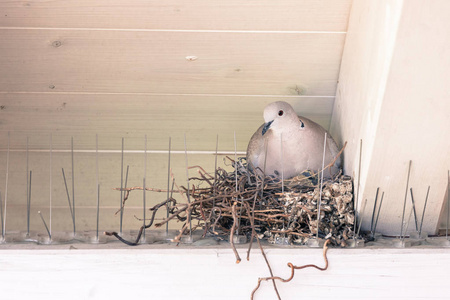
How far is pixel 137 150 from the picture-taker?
7.25 feet

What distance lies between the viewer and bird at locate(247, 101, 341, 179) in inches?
75.5

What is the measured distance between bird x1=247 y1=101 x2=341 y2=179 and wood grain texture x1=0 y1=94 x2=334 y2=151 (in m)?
0.11

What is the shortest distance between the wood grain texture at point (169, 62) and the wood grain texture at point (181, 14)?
34 mm

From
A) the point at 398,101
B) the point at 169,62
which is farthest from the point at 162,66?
the point at 398,101

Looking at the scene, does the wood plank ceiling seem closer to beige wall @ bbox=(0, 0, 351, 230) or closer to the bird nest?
beige wall @ bbox=(0, 0, 351, 230)

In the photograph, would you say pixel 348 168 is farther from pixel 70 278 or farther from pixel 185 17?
pixel 70 278

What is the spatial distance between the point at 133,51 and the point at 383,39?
79 centimetres

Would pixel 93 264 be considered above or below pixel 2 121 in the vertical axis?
below

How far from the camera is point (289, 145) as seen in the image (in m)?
1.99

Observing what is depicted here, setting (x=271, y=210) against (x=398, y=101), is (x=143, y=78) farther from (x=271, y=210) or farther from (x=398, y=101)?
(x=398, y=101)

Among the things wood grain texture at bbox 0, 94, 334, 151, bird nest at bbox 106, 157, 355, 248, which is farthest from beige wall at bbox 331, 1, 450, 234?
wood grain texture at bbox 0, 94, 334, 151

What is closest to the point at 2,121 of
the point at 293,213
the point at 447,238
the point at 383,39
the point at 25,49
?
the point at 25,49

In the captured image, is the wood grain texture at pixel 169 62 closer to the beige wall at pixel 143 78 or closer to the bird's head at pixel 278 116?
the beige wall at pixel 143 78

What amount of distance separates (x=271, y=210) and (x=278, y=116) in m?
0.41
